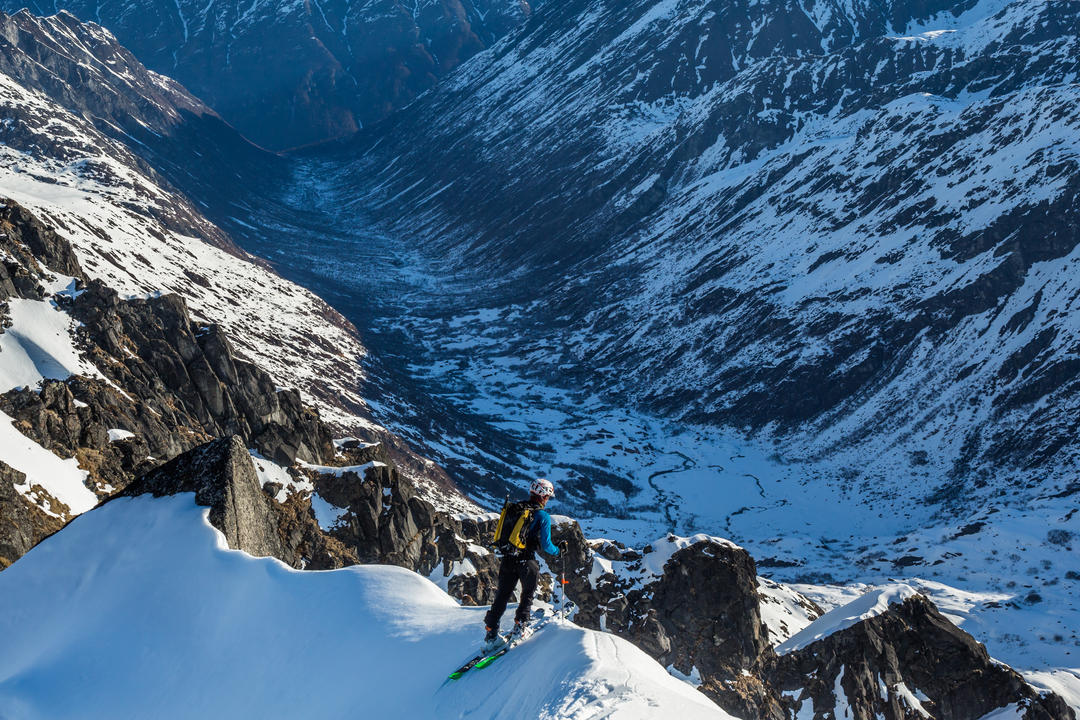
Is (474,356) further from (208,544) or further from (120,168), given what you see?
(208,544)

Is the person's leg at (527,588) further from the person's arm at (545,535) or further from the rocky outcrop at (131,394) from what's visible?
the rocky outcrop at (131,394)

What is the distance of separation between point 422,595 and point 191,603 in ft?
14.8

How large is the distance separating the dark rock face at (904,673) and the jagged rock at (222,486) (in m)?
22.7

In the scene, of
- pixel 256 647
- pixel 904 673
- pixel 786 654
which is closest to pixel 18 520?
pixel 256 647

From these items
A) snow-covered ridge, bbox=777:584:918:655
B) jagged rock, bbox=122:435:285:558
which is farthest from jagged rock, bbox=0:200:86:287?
snow-covered ridge, bbox=777:584:918:655

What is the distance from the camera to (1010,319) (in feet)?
345

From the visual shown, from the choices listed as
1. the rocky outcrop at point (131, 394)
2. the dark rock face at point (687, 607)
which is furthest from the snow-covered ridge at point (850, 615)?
the rocky outcrop at point (131, 394)

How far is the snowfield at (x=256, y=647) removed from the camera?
14.4 meters

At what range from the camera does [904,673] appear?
37.9 metres

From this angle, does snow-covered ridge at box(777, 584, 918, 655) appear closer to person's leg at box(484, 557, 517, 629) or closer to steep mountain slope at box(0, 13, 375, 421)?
person's leg at box(484, 557, 517, 629)

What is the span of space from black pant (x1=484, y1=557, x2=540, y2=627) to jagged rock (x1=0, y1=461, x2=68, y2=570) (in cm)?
1447

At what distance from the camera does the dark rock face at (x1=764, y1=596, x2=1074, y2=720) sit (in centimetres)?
3572

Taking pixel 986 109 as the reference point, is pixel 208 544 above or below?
above

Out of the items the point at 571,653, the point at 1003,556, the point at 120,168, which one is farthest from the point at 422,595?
the point at 120,168
